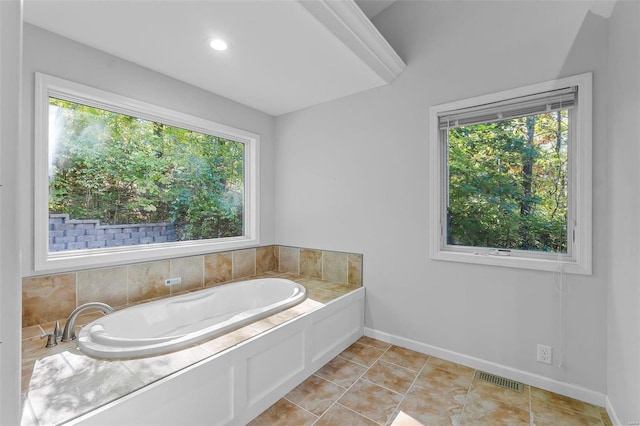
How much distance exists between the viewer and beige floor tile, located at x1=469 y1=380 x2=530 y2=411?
5.91 feet

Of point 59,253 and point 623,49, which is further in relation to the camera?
point 59,253

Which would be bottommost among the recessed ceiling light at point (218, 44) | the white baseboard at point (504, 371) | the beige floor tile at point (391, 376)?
the beige floor tile at point (391, 376)

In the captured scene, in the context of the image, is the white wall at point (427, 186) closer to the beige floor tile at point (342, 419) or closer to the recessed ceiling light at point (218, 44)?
the beige floor tile at point (342, 419)

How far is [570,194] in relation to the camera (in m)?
1.90

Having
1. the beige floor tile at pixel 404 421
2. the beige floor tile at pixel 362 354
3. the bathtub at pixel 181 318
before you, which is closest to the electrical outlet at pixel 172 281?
the bathtub at pixel 181 318

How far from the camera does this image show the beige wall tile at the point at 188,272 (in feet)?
8.16

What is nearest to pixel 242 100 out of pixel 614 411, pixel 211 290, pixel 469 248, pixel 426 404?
pixel 211 290

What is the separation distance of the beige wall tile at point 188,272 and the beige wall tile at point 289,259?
0.94 meters

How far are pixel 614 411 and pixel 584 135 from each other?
1.61 metres

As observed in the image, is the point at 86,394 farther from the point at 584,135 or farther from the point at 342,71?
the point at 584,135

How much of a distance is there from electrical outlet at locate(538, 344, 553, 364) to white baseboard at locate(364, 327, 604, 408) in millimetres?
122

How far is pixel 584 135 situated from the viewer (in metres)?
1.76

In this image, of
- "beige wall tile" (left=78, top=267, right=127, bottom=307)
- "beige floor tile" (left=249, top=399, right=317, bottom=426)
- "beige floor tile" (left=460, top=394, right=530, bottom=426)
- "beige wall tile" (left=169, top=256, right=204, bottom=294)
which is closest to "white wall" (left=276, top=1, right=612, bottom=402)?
"beige floor tile" (left=460, top=394, right=530, bottom=426)

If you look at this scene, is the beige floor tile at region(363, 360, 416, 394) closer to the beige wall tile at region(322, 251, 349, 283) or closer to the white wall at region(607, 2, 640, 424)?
the beige wall tile at region(322, 251, 349, 283)
